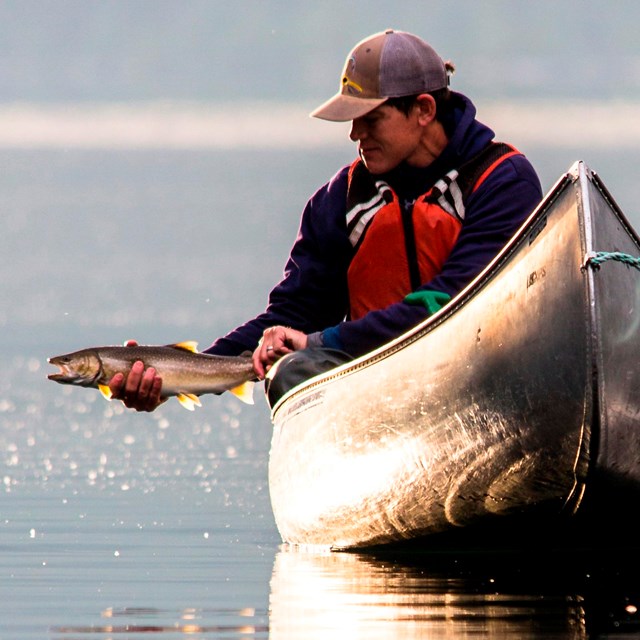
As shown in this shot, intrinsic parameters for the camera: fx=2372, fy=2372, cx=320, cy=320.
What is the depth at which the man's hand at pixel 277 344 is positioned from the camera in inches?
435

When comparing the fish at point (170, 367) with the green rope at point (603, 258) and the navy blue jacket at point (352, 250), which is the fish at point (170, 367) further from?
the green rope at point (603, 258)

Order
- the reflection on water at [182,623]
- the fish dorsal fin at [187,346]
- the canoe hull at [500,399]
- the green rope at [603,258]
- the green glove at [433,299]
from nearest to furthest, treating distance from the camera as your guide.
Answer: the reflection on water at [182,623]
the green rope at [603,258]
the canoe hull at [500,399]
the green glove at [433,299]
the fish dorsal fin at [187,346]

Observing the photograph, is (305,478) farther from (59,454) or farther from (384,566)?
(59,454)

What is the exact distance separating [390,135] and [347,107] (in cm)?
24

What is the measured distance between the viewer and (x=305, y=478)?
11.2m

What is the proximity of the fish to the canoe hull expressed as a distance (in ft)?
2.41

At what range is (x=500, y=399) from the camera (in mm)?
9547

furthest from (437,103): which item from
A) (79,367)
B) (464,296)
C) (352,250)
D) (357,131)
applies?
(79,367)

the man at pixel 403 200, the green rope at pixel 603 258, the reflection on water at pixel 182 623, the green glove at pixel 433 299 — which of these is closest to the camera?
the reflection on water at pixel 182 623

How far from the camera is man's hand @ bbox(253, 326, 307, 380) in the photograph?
435 inches

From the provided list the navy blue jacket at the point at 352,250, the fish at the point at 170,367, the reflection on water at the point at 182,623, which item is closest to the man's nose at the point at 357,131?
the navy blue jacket at the point at 352,250

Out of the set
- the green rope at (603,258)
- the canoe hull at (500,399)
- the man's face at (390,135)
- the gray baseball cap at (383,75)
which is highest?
the gray baseball cap at (383,75)

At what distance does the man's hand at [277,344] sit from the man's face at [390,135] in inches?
34.2

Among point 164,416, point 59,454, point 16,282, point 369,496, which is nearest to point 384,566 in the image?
point 369,496
